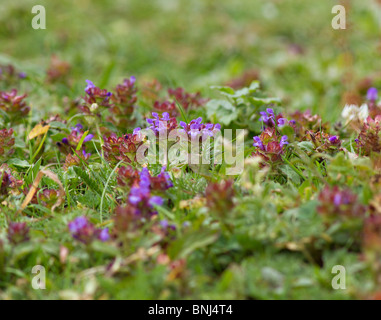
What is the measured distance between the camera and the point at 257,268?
1575 millimetres

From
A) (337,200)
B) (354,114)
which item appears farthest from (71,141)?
(354,114)

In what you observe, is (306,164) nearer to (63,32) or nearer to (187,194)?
(187,194)

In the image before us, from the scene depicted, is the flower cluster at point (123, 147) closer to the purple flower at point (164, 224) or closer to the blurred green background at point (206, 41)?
the purple flower at point (164, 224)

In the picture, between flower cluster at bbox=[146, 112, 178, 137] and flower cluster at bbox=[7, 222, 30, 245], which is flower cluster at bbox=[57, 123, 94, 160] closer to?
flower cluster at bbox=[146, 112, 178, 137]

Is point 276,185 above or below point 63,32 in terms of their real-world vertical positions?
below

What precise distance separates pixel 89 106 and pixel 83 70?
2643 mm

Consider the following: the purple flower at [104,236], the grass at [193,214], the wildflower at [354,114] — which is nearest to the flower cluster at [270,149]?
the grass at [193,214]

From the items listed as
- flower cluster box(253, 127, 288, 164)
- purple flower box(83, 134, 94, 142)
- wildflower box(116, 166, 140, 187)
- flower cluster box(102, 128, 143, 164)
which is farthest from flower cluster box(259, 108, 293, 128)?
purple flower box(83, 134, 94, 142)

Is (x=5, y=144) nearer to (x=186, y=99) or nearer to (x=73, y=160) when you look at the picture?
(x=73, y=160)

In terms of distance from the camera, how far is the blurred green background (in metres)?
5.02

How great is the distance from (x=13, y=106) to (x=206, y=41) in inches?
144

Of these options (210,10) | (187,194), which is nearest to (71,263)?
(187,194)

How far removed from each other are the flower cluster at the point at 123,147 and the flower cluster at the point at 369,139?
3.20 feet

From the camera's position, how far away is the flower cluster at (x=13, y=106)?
2.66 metres
